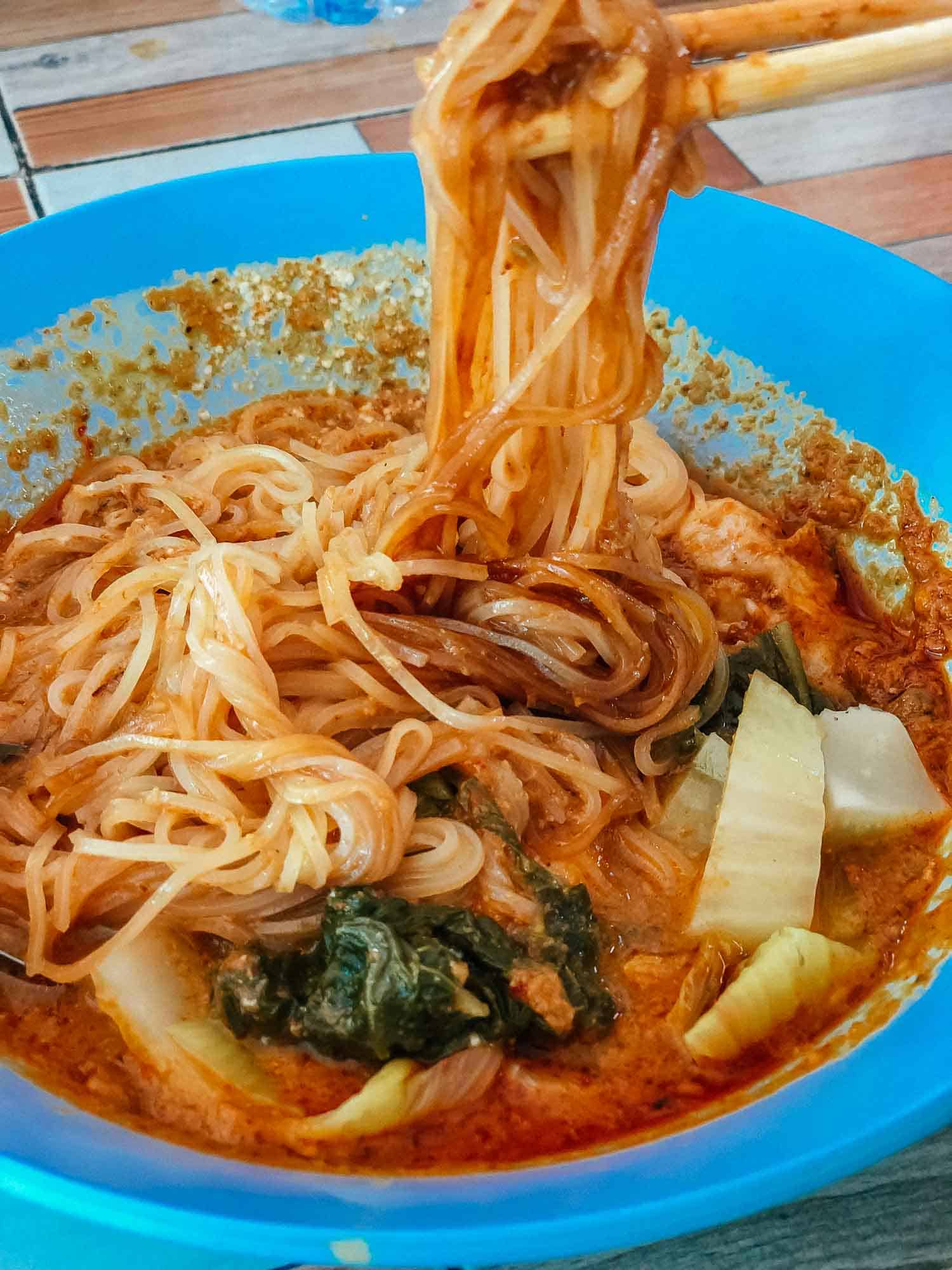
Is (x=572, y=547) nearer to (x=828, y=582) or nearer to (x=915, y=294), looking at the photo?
(x=828, y=582)

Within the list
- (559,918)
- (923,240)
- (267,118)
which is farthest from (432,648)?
(267,118)

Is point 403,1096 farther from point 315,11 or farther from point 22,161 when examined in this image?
point 315,11

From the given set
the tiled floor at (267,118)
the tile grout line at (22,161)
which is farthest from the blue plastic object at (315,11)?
the tile grout line at (22,161)

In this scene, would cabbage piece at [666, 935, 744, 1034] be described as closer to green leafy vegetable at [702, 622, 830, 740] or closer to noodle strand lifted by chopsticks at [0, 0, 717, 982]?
noodle strand lifted by chopsticks at [0, 0, 717, 982]

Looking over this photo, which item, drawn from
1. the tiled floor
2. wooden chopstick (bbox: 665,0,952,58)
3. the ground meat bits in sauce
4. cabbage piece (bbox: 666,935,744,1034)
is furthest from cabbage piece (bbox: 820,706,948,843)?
the tiled floor

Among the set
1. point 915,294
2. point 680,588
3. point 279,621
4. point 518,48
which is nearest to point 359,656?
point 279,621

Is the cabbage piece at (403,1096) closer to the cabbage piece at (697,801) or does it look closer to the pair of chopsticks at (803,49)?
the cabbage piece at (697,801)
